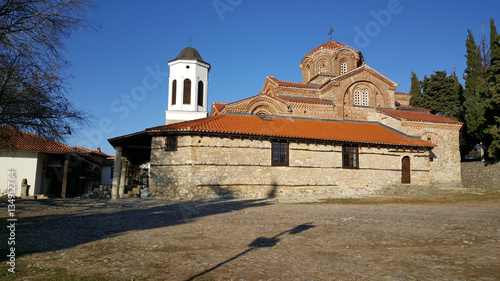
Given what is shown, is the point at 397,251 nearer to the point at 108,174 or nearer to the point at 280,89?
the point at 280,89

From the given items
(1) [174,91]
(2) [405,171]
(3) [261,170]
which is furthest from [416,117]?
(1) [174,91]

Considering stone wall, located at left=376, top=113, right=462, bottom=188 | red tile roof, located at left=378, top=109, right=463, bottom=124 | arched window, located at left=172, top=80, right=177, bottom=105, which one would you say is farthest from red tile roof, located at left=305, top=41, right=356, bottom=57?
arched window, located at left=172, top=80, right=177, bottom=105

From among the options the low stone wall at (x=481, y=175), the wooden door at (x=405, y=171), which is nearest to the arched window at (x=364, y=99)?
the wooden door at (x=405, y=171)

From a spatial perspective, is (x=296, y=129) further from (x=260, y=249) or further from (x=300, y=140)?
(x=260, y=249)

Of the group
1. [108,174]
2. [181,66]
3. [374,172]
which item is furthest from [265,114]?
[108,174]

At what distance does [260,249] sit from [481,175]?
2816cm

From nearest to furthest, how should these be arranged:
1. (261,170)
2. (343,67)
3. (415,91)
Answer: (261,170), (343,67), (415,91)

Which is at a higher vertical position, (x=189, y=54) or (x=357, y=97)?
(x=189, y=54)

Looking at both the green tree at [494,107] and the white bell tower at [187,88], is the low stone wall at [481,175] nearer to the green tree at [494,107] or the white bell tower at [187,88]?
the green tree at [494,107]

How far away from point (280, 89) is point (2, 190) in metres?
20.3

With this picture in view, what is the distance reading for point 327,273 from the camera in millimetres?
4273

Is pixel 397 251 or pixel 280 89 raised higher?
pixel 280 89

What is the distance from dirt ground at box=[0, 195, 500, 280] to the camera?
4254mm

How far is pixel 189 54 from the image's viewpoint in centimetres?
2962
